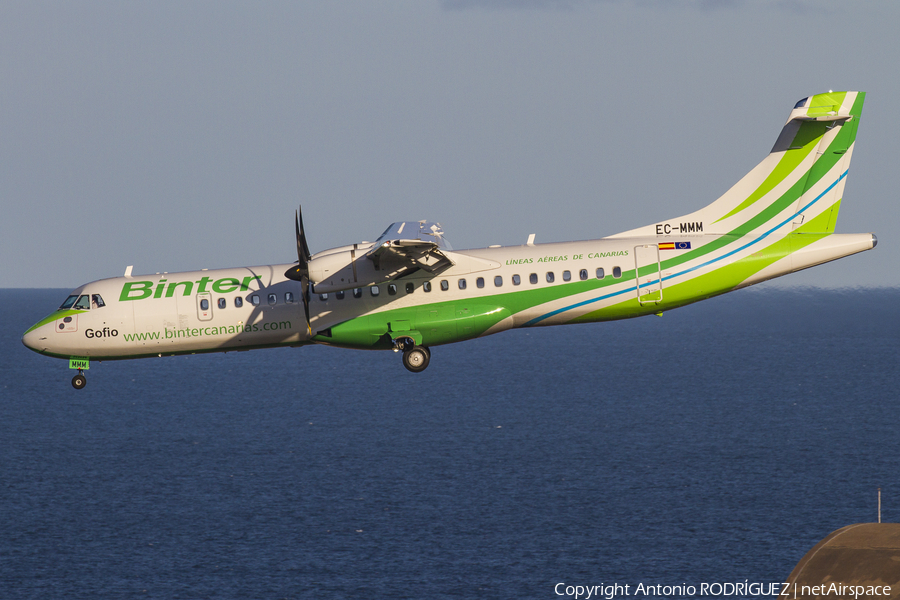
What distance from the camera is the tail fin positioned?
4153 cm

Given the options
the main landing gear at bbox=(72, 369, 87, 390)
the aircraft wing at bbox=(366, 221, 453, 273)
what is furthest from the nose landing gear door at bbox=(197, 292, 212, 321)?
the aircraft wing at bbox=(366, 221, 453, 273)

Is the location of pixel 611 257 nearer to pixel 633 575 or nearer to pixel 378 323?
pixel 378 323

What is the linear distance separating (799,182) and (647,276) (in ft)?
28.5

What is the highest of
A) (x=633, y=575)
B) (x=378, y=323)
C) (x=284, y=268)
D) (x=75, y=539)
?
(x=284, y=268)

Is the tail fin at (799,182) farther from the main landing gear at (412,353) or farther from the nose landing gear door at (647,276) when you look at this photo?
the main landing gear at (412,353)

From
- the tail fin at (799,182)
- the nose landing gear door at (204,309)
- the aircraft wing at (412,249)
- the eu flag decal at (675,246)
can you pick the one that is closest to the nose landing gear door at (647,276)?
the eu flag decal at (675,246)

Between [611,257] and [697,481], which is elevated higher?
[611,257]

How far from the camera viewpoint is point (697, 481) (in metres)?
193

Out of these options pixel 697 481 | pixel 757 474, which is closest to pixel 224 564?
pixel 697 481

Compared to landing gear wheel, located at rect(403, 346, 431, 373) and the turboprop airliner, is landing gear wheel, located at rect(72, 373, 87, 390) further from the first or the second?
landing gear wheel, located at rect(403, 346, 431, 373)

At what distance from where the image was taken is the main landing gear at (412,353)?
38.8 meters

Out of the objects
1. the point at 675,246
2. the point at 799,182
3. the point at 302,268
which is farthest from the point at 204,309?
the point at 799,182

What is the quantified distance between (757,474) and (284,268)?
569 feet

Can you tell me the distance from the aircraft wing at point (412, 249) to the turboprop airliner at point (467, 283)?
0.35ft
